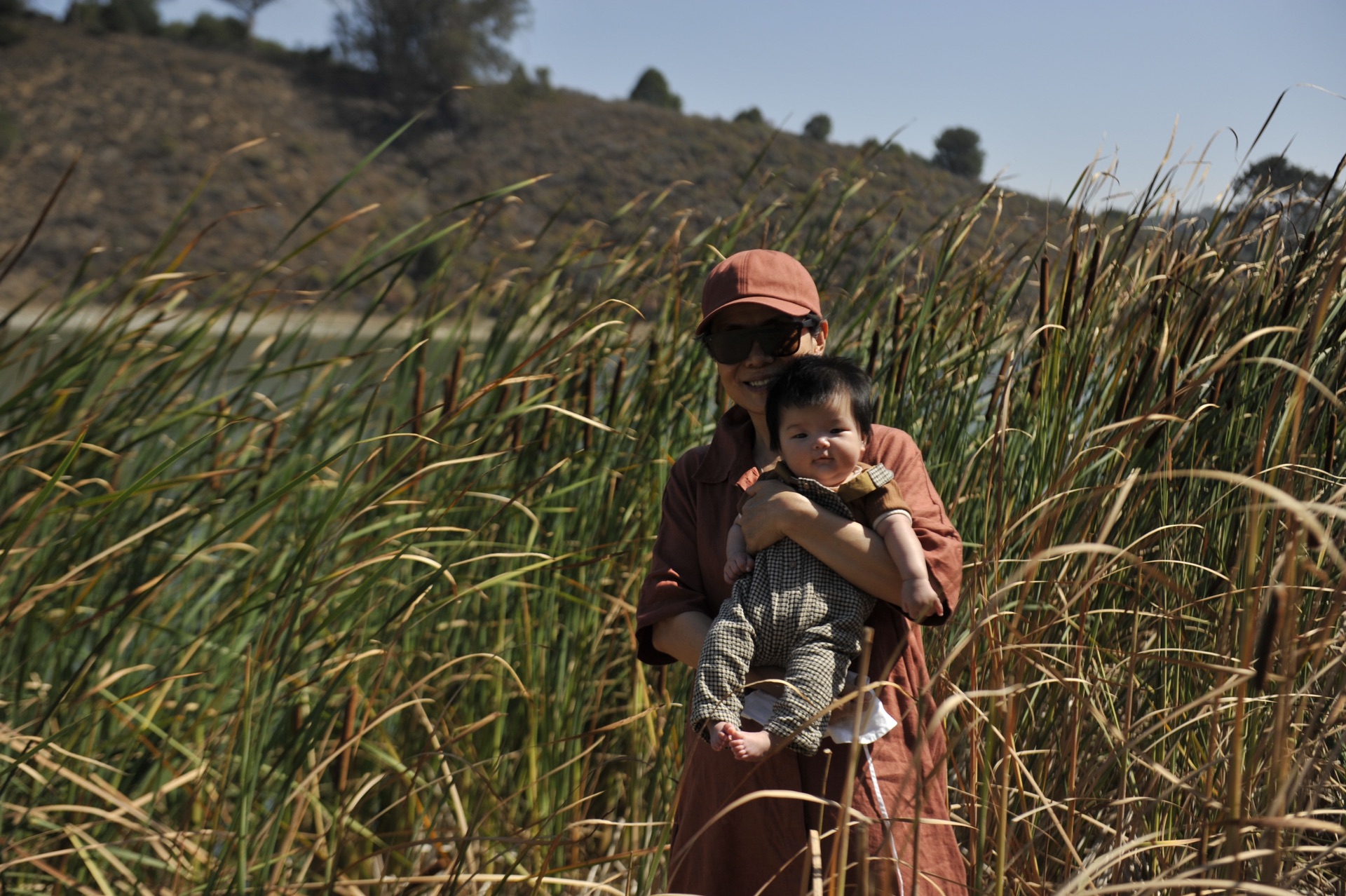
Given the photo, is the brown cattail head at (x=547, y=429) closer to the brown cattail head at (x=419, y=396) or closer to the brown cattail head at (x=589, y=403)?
the brown cattail head at (x=589, y=403)

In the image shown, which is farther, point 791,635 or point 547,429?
point 547,429

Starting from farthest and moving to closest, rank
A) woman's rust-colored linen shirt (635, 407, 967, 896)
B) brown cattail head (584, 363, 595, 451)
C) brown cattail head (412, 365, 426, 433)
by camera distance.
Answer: brown cattail head (584, 363, 595, 451) < brown cattail head (412, 365, 426, 433) < woman's rust-colored linen shirt (635, 407, 967, 896)

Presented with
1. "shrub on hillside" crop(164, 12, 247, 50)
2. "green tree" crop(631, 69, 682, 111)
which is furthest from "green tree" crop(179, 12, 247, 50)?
"green tree" crop(631, 69, 682, 111)

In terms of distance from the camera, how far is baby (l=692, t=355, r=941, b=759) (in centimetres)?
115

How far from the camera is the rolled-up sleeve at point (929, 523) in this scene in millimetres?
1200

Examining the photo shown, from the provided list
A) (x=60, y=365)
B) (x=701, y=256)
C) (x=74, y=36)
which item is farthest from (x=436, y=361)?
(x=74, y=36)

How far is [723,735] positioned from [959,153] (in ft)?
8.70

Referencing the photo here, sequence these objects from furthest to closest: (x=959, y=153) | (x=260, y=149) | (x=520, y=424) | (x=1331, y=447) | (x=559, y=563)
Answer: (x=260, y=149)
(x=959, y=153)
(x=520, y=424)
(x=559, y=563)
(x=1331, y=447)

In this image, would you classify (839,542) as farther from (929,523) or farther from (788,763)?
(788,763)

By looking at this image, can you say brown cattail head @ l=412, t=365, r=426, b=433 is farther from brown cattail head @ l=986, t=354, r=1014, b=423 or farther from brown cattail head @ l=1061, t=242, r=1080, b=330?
brown cattail head @ l=1061, t=242, r=1080, b=330

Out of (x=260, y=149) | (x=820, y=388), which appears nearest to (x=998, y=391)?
(x=820, y=388)

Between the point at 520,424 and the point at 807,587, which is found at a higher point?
the point at 807,587

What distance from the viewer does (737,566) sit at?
1285 mm

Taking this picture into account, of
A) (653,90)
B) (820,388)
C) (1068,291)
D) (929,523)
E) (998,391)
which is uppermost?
(653,90)
